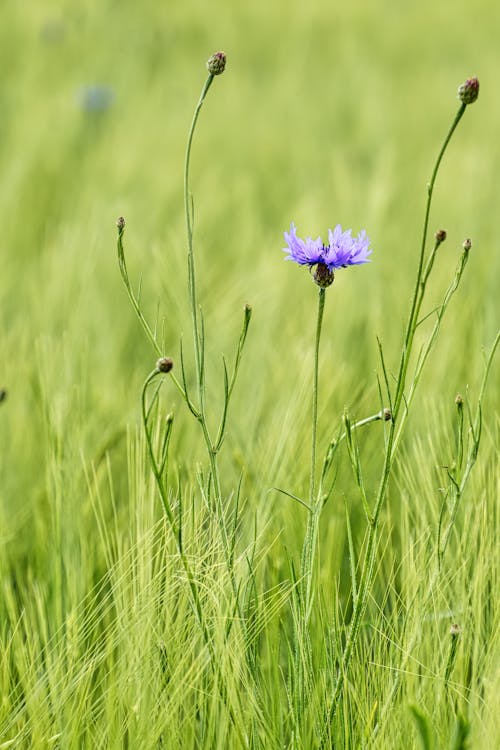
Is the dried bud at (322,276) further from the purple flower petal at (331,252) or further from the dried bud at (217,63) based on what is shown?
the dried bud at (217,63)

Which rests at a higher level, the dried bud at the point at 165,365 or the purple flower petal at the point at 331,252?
the purple flower petal at the point at 331,252

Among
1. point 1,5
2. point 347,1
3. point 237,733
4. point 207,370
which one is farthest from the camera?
point 347,1

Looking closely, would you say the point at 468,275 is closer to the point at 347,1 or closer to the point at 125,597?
the point at 125,597

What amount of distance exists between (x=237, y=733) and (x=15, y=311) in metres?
0.74

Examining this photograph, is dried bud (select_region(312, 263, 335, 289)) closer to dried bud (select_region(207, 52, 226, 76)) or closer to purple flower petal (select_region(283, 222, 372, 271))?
purple flower petal (select_region(283, 222, 372, 271))

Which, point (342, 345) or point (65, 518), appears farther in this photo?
point (342, 345)

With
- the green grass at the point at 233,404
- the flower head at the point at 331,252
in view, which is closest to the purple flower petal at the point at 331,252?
the flower head at the point at 331,252

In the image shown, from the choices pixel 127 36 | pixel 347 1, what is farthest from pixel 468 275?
pixel 347 1

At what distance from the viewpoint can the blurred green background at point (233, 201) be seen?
72 cm

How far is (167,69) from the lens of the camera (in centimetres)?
227

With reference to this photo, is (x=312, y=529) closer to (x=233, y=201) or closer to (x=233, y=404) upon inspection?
(x=233, y=404)

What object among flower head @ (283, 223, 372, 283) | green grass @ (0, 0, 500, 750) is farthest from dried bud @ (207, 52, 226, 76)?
green grass @ (0, 0, 500, 750)

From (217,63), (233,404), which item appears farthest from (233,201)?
(217,63)

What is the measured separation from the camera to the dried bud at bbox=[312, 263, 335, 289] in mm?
438
